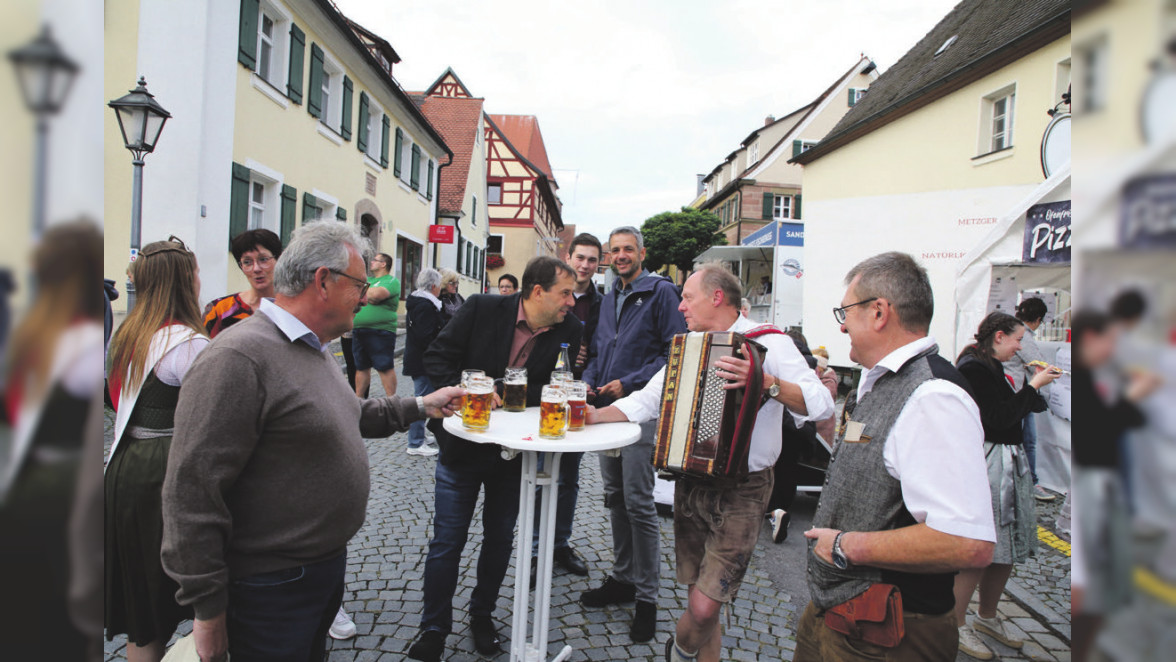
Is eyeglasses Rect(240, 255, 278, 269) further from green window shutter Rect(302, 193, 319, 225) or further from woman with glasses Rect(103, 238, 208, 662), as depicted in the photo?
green window shutter Rect(302, 193, 319, 225)

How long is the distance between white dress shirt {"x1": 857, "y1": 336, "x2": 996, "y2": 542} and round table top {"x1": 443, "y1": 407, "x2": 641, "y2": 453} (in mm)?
1014

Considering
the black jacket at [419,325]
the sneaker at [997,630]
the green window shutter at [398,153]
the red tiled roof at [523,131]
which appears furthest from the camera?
the red tiled roof at [523,131]

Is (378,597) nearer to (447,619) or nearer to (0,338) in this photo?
(447,619)

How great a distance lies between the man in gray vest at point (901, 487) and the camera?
1667mm

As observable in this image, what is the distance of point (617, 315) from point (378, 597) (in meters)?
2.16

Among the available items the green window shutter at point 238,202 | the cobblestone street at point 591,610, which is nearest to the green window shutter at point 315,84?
the green window shutter at point 238,202

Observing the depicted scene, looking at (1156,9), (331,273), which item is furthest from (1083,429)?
(331,273)

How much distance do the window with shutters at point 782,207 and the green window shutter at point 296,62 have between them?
30.4 m

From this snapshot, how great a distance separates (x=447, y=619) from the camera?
9.73 ft

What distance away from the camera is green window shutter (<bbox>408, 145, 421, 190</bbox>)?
63.4 feet

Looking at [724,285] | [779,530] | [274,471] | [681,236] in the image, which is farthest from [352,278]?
[681,236]

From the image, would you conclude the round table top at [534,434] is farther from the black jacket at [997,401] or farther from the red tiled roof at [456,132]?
the red tiled roof at [456,132]

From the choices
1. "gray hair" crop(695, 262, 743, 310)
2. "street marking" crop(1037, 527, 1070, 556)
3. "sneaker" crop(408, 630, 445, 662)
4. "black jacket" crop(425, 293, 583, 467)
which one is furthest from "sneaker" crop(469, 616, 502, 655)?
"street marking" crop(1037, 527, 1070, 556)

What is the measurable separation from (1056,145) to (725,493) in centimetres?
390
